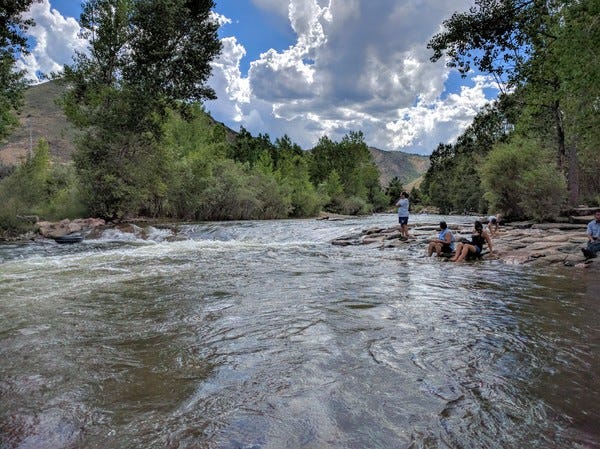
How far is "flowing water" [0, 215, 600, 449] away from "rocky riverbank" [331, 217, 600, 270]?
9.09 ft

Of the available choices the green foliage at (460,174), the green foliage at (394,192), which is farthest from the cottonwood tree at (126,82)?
the green foliage at (394,192)

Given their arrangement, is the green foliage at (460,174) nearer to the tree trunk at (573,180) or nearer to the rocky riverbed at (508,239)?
the tree trunk at (573,180)

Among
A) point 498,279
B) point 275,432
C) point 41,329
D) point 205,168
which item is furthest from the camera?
point 205,168

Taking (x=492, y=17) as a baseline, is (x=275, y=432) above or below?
below

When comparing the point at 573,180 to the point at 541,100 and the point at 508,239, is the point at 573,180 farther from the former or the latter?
the point at 508,239

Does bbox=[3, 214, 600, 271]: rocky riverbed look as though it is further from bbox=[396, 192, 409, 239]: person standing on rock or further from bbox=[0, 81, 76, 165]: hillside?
bbox=[0, 81, 76, 165]: hillside

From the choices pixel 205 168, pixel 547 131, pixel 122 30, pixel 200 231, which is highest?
pixel 122 30

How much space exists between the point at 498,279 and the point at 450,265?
Result: 2387mm

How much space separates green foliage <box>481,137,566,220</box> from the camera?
21.0 m

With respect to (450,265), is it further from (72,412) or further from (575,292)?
(72,412)

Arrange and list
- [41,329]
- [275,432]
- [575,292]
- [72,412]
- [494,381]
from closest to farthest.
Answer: [275,432] → [72,412] → [494,381] → [41,329] → [575,292]

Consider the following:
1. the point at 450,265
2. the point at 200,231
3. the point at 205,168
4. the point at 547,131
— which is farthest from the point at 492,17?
the point at 205,168

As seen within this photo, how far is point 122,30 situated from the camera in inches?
892

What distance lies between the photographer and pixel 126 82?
2302 cm
